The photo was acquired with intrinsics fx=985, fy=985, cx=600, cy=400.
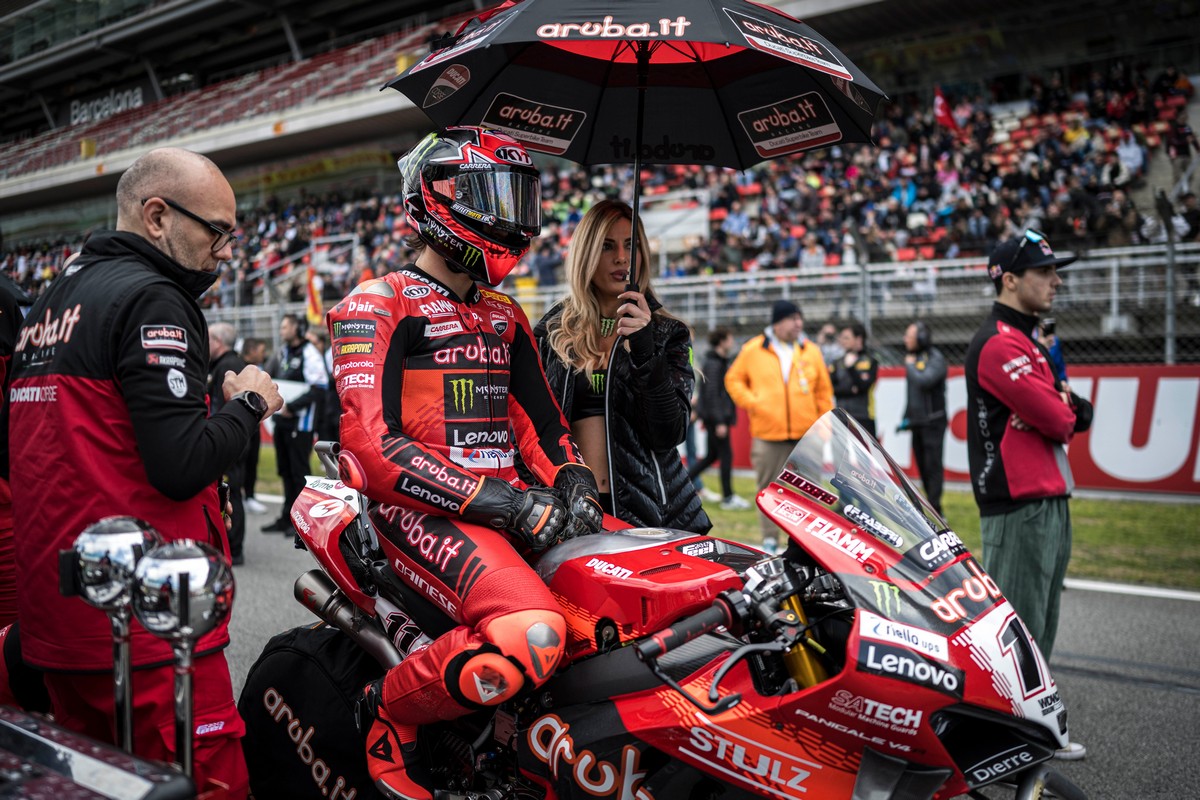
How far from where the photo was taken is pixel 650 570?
2598 millimetres

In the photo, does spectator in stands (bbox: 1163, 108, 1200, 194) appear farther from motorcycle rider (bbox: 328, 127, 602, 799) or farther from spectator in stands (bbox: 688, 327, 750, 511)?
motorcycle rider (bbox: 328, 127, 602, 799)

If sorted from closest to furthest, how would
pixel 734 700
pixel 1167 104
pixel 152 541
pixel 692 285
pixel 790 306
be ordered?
1. pixel 152 541
2. pixel 734 700
3. pixel 790 306
4. pixel 692 285
5. pixel 1167 104

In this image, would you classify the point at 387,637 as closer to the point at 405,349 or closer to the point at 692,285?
the point at 405,349

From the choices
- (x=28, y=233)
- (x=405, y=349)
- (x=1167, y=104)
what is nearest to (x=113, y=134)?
(x=28, y=233)

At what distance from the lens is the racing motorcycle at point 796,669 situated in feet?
7.13

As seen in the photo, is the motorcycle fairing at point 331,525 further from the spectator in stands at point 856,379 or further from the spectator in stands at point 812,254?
the spectator in stands at point 812,254

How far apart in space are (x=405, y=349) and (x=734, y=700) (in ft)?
4.68

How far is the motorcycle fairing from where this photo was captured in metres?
3.21

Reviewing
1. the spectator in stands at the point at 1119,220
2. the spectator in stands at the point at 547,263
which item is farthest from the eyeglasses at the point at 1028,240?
the spectator in stands at the point at 547,263

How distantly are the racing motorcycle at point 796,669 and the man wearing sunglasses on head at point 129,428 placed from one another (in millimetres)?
550

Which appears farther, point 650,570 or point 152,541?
point 650,570

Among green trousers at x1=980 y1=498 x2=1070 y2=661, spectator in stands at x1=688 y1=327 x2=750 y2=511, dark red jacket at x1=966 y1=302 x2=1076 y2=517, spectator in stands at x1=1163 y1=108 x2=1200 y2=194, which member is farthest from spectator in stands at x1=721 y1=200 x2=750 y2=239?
green trousers at x1=980 y1=498 x2=1070 y2=661

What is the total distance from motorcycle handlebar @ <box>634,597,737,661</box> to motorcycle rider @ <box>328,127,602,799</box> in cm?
49

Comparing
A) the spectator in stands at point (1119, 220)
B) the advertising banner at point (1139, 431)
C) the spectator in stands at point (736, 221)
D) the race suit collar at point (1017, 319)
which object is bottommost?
the advertising banner at point (1139, 431)
